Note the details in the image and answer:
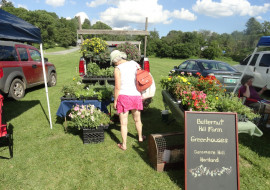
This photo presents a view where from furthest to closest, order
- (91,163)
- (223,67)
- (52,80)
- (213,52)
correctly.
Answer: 1. (213,52)
2. (52,80)
3. (223,67)
4. (91,163)

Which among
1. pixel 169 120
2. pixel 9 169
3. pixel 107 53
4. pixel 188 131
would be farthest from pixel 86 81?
pixel 188 131

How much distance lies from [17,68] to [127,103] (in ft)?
17.2

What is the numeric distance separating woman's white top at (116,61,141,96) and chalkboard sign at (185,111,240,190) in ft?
3.37

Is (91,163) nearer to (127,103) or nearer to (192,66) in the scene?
(127,103)

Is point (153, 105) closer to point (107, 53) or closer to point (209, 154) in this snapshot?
point (107, 53)

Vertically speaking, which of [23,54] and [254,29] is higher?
[254,29]

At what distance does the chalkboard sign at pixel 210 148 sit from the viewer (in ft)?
7.76

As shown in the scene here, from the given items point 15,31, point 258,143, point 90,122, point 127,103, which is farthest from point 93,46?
point 258,143

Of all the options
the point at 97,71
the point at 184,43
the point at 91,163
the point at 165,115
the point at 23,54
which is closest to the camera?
the point at 91,163

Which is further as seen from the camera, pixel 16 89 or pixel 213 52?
pixel 213 52

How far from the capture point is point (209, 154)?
243 cm

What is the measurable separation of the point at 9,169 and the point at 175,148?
2.71 metres

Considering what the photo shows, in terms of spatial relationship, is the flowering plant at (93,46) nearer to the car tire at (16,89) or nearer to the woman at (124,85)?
the car tire at (16,89)

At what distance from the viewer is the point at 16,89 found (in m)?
6.34
